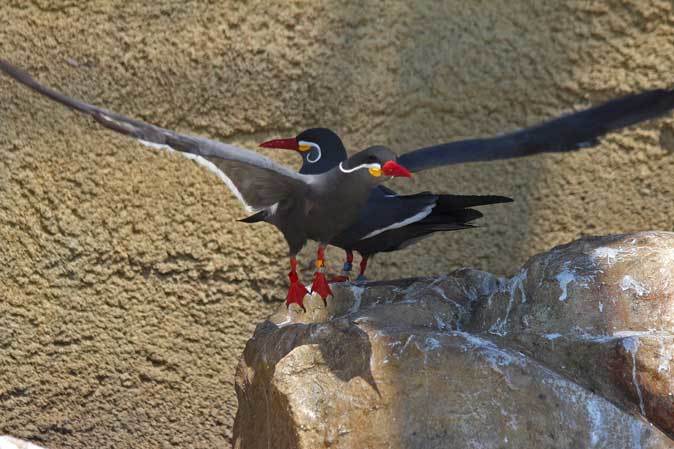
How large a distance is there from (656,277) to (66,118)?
2.37 metres

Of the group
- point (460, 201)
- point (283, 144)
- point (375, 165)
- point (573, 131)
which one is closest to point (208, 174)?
point (283, 144)

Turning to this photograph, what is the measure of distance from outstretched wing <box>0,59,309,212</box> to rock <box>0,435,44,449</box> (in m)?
1.46

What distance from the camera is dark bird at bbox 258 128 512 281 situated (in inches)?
112

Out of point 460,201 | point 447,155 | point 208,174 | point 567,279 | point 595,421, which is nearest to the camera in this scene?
point 595,421

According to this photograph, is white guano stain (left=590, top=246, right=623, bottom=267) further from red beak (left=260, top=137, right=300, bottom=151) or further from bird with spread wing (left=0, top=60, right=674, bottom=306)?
red beak (left=260, top=137, right=300, bottom=151)

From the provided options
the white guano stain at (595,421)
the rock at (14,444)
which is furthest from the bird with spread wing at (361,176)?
the rock at (14,444)

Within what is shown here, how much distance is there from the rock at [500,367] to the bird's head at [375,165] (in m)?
0.41

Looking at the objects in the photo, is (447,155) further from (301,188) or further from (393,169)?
(301,188)

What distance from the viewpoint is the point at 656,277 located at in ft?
8.11

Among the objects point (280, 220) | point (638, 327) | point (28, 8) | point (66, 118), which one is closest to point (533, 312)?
point (638, 327)

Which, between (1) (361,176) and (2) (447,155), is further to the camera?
(2) (447,155)

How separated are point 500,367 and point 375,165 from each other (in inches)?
25.2

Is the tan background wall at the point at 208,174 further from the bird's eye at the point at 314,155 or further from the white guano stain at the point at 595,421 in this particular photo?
the white guano stain at the point at 595,421

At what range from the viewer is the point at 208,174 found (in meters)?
3.70
